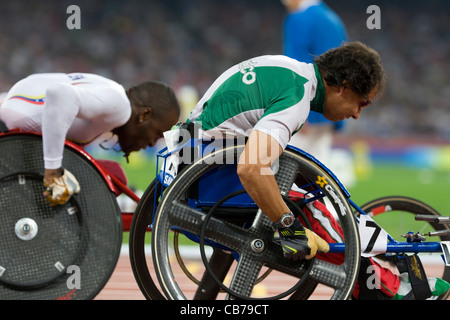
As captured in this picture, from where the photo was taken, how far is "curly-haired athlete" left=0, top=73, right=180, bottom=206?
2338 mm

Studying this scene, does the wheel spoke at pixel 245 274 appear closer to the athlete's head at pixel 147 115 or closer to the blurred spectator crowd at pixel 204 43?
the athlete's head at pixel 147 115

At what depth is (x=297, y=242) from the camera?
6.84 feet

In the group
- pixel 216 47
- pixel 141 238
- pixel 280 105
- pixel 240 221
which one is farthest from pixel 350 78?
pixel 216 47

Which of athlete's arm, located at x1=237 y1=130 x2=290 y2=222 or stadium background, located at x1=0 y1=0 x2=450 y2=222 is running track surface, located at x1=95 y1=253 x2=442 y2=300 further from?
stadium background, located at x1=0 y1=0 x2=450 y2=222

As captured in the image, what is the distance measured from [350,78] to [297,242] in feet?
2.05

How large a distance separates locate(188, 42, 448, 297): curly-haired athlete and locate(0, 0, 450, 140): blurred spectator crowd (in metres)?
15.6

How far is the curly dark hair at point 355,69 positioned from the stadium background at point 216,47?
1417 centimetres

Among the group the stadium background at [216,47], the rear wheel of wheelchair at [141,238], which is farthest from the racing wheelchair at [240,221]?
the stadium background at [216,47]

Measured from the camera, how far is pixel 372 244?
2.31 m

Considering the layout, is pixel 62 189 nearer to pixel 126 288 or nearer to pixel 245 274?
pixel 245 274

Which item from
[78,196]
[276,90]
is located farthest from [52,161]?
[276,90]

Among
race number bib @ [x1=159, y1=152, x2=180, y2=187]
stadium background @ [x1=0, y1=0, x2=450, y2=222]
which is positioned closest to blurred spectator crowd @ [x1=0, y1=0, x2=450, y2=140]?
stadium background @ [x1=0, y1=0, x2=450, y2=222]

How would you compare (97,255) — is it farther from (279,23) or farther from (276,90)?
(279,23)

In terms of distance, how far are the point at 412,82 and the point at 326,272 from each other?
18673 mm
